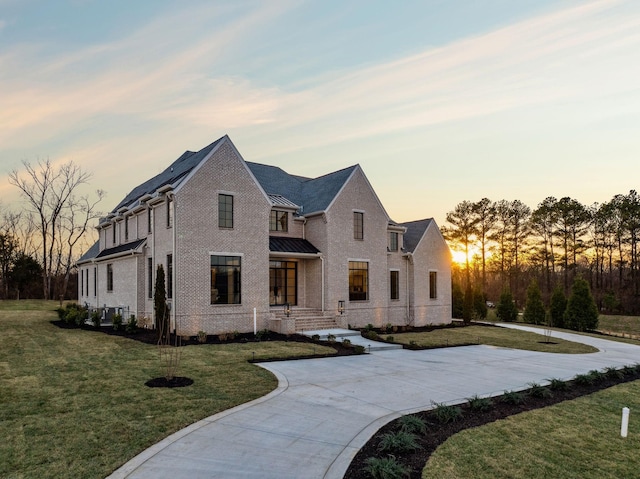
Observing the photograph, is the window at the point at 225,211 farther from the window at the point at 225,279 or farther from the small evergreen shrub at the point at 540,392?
the small evergreen shrub at the point at 540,392

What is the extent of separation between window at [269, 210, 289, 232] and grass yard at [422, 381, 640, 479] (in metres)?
16.4

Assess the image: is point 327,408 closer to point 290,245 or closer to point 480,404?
point 480,404

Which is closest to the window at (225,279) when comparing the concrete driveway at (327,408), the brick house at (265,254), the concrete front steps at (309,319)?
the brick house at (265,254)

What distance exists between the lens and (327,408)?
833cm

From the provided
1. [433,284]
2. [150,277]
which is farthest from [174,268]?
[433,284]

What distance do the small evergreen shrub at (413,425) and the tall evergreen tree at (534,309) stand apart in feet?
103

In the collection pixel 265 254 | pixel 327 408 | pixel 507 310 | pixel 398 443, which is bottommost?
pixel 507 310

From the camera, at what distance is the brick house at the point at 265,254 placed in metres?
18.5

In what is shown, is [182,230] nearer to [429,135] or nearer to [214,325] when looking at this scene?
[214,325]

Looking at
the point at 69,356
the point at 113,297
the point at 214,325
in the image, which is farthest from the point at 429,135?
the point at 113,297

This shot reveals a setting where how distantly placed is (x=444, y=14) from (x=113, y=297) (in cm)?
2237

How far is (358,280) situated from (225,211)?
881cm

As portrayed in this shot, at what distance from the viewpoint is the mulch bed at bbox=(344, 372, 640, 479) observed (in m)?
5.80

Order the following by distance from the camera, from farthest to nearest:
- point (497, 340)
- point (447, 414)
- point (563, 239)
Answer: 1. point (563, 239)
2. point (497, 340)
3. point (447, 414)
